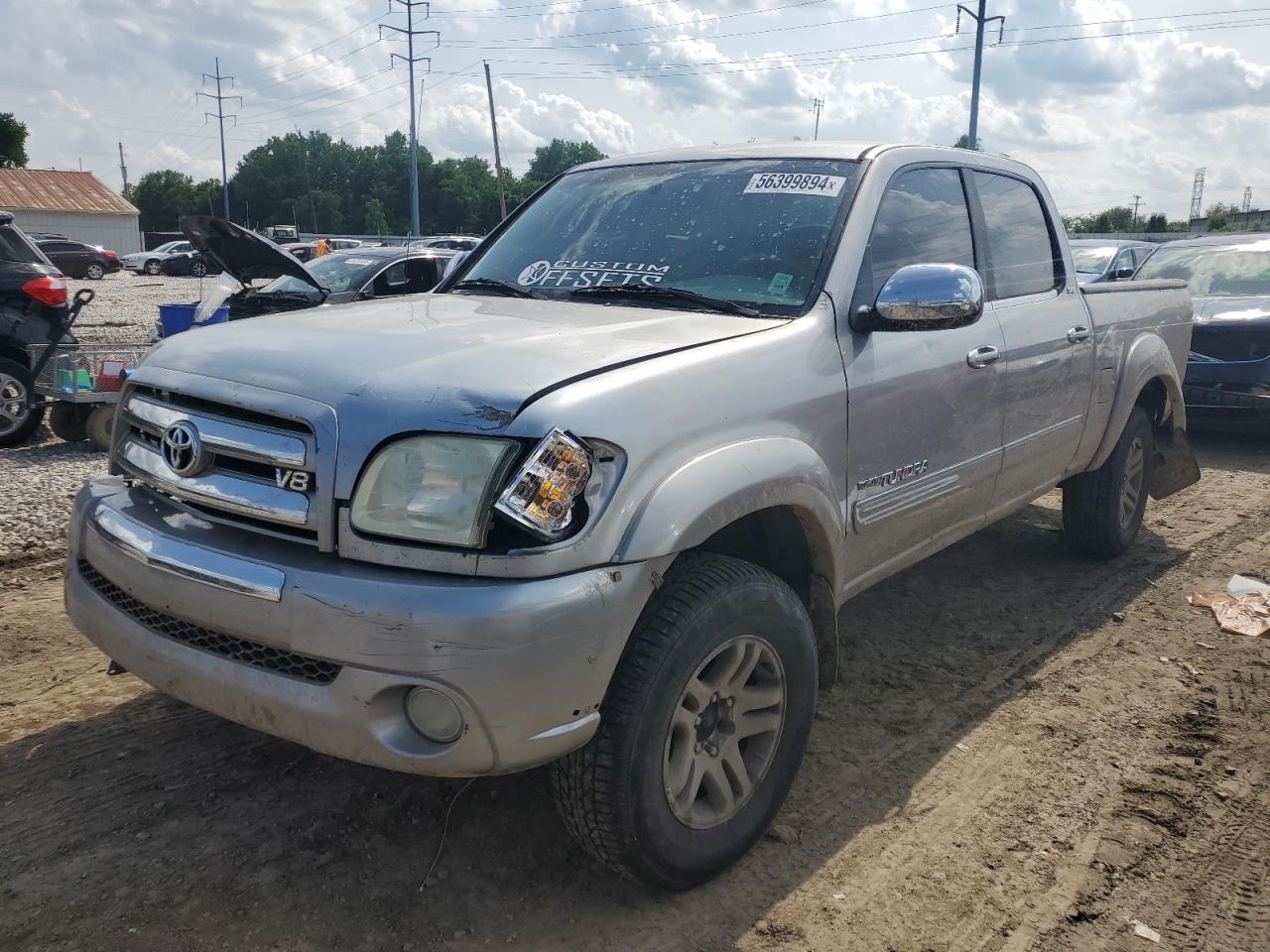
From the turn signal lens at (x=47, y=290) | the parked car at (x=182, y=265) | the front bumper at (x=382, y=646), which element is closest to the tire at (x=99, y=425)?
the turn signal lens at (x=47, y=290)

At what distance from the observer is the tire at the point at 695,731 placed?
7.70 ft

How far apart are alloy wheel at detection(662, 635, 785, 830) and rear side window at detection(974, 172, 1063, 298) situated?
6.81ft

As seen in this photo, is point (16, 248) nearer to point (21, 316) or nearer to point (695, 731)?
point (21, 316)

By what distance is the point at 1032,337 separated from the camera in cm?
408

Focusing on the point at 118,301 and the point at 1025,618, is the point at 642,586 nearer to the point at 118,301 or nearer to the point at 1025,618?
the point at 1025,618

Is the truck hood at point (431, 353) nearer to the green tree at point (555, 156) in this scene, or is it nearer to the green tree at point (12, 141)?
the green tree at point (12, 141)

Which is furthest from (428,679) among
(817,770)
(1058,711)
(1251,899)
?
(1058,711)

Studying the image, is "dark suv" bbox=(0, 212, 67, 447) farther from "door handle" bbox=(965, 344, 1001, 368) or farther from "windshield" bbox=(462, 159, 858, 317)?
"door handle" bbox=(965, 344, 1001, 368)

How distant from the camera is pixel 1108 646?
14.4 feet

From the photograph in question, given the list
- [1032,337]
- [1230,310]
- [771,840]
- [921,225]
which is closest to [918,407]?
[921,225]

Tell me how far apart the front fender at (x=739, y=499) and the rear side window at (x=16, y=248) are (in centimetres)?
785

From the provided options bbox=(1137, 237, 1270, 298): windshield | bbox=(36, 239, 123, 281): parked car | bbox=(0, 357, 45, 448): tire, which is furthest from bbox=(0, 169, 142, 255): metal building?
bbox=(1137, 237, 1270, 298): windshield

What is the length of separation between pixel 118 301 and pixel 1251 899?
2650 centimetres

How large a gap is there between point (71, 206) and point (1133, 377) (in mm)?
63296
